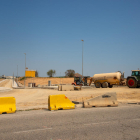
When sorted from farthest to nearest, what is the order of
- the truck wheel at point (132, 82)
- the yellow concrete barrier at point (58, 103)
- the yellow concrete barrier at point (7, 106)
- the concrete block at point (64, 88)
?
1. the concrete block at point (64, 88)
2. the truck wheel at point (132, 82)
3. the yellow concrete barrier at point (58, 103)
4. the yellow concrete barrier at point (7, 106)

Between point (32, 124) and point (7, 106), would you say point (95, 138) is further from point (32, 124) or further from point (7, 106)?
point (7, 106)

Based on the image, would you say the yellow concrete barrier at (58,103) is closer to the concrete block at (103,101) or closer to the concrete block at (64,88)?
the concrete block at (103,101)

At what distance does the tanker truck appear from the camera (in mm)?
30950

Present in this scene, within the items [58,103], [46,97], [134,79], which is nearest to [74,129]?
[58,103]

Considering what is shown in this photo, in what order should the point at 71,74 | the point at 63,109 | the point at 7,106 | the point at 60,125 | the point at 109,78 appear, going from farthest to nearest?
the point at 71,74 → the point at 109,78 → the point at 63,109 → the point at 7,106 → the point at 60,125

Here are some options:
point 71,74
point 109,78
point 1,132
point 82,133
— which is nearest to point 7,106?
point 1,132

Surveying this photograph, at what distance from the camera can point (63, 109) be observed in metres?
11.1

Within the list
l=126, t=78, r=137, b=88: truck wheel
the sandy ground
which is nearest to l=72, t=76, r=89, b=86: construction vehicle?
l=126, t=78, r=137, b=88: truck wheel

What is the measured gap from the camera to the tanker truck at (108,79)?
102 feet

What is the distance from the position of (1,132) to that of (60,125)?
2.27 meters

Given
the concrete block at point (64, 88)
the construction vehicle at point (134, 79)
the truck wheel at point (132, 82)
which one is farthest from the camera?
the concrete block at point (64, 88)

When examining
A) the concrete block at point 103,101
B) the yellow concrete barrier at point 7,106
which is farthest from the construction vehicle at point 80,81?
the yellow concrete barrier at point 7,106

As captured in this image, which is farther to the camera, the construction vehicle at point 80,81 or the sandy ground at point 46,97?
the construction vehicle at point 80,81

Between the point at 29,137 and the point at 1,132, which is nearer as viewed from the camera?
the point at 29,137
